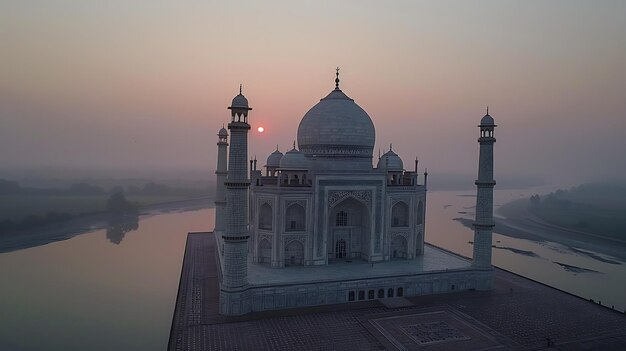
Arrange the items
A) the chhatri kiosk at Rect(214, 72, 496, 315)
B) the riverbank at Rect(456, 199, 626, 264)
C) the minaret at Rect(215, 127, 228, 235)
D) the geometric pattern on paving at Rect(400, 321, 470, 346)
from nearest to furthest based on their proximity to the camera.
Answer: the geometric pattern on paving at Rect(400, 321, 470, 346) → the chhatri kiosk at Rect(214, 72, 496, 315) → the minaret at Rect(215, 127, 228, 235) → the riverbank at Rect(456, 199, 626, 264)

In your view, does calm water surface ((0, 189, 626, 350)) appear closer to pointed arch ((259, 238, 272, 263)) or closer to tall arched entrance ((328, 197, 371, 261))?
pointed arch ((259, 238, 272, 263))

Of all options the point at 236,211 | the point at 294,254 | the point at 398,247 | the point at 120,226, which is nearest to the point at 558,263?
the point at 398,247

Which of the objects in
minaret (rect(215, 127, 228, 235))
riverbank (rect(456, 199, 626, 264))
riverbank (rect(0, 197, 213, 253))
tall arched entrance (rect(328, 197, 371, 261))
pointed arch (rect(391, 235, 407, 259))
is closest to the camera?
tall arched entrance (rect(328, 197, 371, 261))

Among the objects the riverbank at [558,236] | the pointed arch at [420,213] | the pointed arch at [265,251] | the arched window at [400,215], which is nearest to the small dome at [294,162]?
the pointed arch at [265,251]

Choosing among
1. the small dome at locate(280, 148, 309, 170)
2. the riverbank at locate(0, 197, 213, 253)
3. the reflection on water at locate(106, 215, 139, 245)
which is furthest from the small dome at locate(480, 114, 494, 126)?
the riverbank at locate(0, 197, 213, 253)

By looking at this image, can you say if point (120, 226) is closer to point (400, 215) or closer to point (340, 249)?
point (340, 249)

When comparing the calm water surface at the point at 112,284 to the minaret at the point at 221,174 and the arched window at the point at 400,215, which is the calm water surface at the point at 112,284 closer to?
the minaret at the point at 221,174
